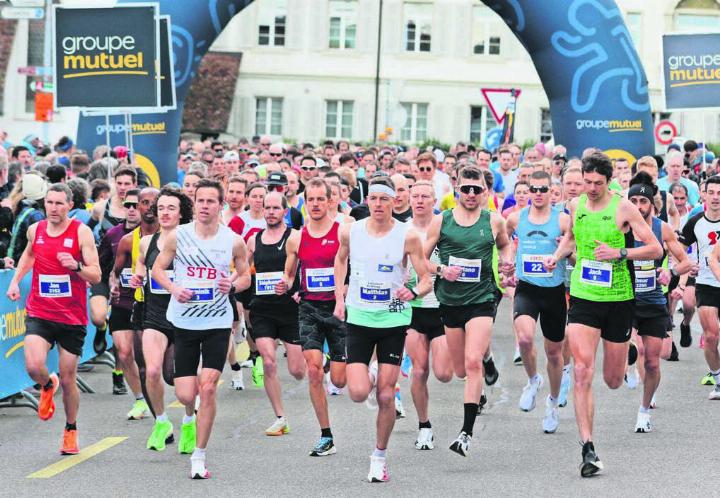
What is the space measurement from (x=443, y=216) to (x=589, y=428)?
75.2 inches

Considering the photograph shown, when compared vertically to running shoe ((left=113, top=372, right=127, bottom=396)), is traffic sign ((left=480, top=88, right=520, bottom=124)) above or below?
above

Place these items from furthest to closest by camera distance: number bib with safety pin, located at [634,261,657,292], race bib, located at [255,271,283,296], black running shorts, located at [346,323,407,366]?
number bib with safety pin, located at [634,261,657,292] < race bib, located at [255,271,283,296] < black running shorts, located at [346,323,407,366]

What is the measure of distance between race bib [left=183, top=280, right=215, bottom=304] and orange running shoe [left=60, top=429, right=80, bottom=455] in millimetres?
1323

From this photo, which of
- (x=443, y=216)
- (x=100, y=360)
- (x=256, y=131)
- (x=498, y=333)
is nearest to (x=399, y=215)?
(x=443, y=216)

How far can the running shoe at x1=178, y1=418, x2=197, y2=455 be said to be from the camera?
10078 millimetres

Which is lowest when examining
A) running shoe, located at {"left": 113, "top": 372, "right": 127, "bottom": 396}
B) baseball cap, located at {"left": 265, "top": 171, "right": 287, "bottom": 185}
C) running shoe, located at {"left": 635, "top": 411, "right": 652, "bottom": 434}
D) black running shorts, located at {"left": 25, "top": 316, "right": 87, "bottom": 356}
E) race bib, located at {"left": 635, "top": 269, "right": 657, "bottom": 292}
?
running shoe, located at {"left": 113, "top": 372, "right": 127, "bottom": 396}

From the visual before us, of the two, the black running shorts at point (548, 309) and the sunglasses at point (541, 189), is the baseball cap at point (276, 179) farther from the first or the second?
the black running shorts at point (548, 309)

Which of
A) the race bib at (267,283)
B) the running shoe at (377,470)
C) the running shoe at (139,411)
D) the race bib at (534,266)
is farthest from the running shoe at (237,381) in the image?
the running shoe at (377,470)

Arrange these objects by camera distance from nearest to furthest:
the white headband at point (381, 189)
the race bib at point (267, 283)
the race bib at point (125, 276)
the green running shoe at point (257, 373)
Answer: the white headband at point (381, 189), the race bib at point (125, 276), the race bib at point (267, 283), the green running shoe at point (257, 373)

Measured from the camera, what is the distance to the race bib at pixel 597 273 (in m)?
9.80

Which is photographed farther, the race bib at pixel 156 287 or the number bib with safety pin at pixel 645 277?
the number bib with safety pin at pixel 645 277

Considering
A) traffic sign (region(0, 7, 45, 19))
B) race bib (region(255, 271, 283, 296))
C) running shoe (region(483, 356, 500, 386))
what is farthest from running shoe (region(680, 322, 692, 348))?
traffic sign (region(0, 7, 45, 19))

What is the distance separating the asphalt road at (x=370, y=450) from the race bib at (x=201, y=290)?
40.8 inches

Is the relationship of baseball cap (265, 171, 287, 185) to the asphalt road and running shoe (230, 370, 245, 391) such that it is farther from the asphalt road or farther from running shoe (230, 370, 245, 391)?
running shoe (230, 370, 245, 391)
